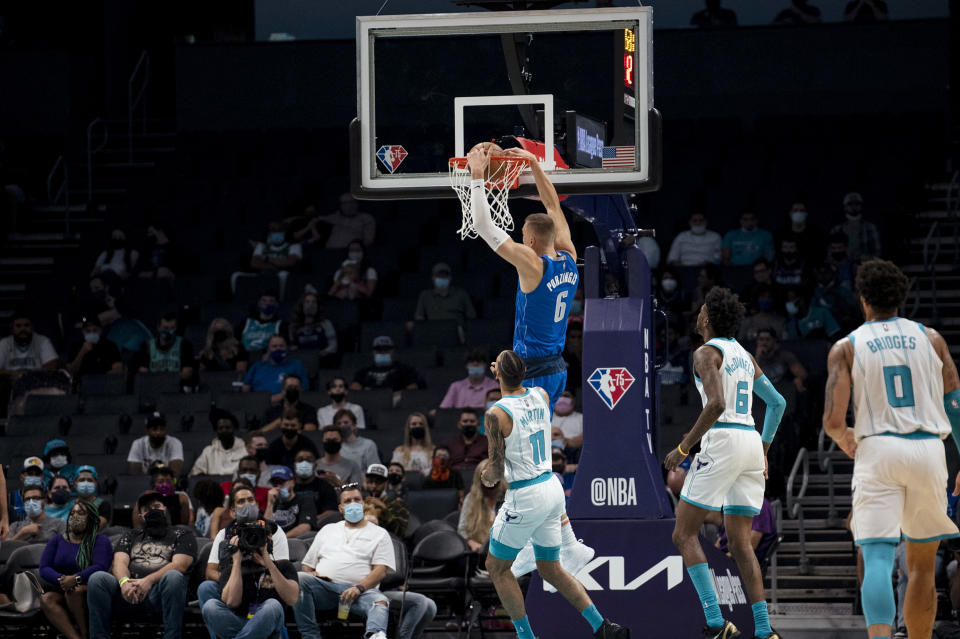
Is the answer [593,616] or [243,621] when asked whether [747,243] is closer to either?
[243,621]

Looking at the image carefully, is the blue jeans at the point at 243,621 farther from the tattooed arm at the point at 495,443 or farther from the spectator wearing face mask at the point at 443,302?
the spectator wearing face mask at the point at 443,302

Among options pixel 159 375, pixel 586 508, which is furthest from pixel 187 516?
pixel 586 508

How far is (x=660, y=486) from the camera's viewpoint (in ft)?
34.4

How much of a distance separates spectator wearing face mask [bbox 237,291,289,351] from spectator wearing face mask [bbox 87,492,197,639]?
4.74 metres

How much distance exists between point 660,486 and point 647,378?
814 millimetres

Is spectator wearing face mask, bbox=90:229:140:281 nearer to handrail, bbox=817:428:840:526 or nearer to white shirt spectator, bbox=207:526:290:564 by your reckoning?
white shirt spectator, bbox=207:526:290:564

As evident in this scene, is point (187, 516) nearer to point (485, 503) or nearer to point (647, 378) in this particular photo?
point (485, 503)

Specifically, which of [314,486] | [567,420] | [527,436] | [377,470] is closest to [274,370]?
[314,486]

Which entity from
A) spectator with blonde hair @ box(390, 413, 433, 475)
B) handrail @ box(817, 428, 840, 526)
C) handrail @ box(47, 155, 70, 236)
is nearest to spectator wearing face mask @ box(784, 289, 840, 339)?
handrail @ box(817, 428, 840, 526)

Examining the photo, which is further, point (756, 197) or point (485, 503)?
point (756, 197)

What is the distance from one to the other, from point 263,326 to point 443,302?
221cm

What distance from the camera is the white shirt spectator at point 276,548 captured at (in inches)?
489

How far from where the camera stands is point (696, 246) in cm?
1814

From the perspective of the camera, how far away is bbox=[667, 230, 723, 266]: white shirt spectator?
18078 mm
